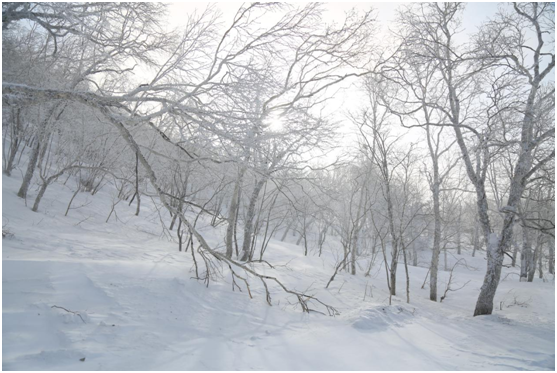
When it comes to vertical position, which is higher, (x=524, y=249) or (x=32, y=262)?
(x=524, y=249)

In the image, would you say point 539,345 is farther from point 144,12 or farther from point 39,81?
point 39,81

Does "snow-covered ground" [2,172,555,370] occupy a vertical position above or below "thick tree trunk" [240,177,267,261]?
below

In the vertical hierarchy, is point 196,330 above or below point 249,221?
below

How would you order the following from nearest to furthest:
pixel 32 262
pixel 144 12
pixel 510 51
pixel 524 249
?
pixel 32 262 < pixel 144 12 < pixel 510 51 < pixel 524 249

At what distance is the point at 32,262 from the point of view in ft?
14.5

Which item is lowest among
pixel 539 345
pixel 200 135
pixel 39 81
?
pixel 539 345

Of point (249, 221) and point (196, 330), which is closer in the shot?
point (196, 330)

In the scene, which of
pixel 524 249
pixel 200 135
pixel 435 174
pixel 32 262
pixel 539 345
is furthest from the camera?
pixel 524 249

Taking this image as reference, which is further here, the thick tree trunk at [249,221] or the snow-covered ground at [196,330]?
the thick tree trunk at [249,221]

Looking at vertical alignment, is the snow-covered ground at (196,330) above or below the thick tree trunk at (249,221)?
below

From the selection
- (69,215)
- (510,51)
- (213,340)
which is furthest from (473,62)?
(69,215)

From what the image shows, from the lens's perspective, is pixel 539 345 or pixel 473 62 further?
pixel 473 62

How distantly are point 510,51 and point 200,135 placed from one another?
23.5 feet

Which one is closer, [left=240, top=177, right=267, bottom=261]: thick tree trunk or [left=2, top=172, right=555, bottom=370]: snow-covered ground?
[left=2, top=172, right=555, bottom=370]: snow-covered ground
